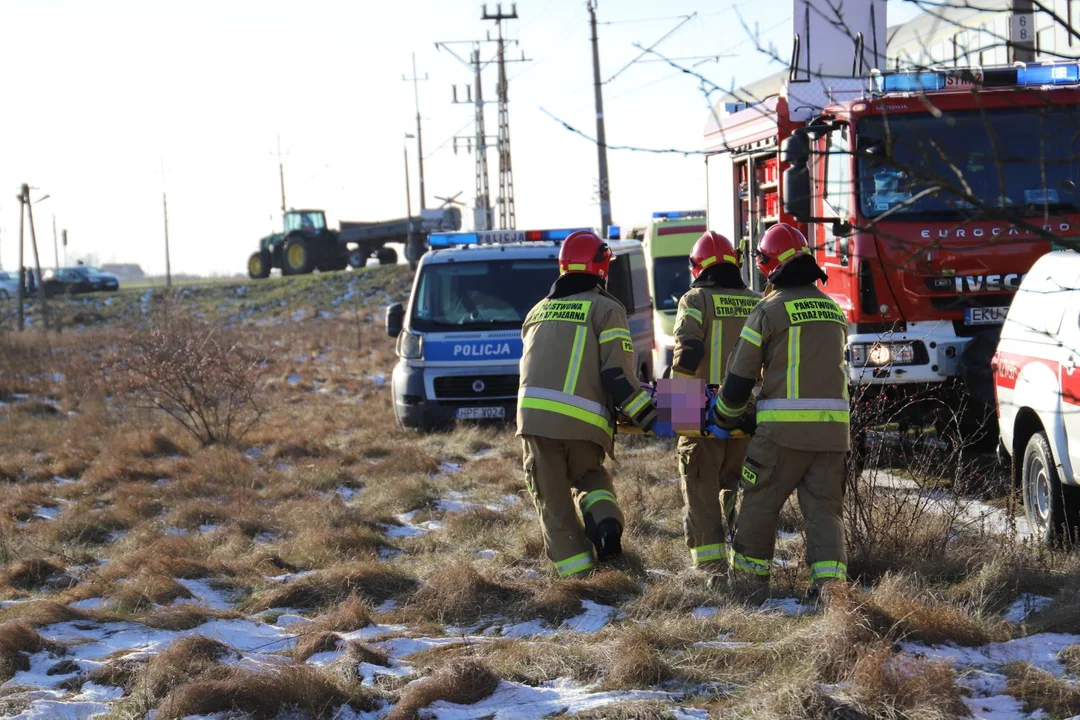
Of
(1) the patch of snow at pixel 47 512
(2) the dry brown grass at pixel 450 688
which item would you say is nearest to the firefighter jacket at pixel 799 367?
(2) the dry brown grass at pixel 450 688

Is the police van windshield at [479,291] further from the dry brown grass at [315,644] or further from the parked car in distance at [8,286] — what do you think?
the parked car in distance at [8,286]

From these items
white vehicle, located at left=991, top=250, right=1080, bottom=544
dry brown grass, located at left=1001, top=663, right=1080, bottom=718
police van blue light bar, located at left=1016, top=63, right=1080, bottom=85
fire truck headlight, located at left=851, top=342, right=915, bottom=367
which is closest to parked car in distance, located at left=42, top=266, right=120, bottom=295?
fire truck headlight, located at left=851, top=342, right=915, bottom=367

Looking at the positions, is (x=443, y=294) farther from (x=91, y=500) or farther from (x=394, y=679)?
(x=394, y=679)

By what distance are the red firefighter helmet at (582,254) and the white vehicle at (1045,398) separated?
6.71ft

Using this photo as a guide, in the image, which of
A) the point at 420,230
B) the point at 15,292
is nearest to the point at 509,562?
the point at 420,230

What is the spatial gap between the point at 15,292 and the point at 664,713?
51702mm

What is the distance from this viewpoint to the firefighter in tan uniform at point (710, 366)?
617 cm

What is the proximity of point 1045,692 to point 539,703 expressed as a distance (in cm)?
176

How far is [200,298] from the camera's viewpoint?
4475cm

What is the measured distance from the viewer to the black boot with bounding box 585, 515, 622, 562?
6133 millimetres

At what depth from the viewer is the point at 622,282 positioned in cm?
1259

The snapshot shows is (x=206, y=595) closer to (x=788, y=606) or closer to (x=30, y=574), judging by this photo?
(x=30, y=574)

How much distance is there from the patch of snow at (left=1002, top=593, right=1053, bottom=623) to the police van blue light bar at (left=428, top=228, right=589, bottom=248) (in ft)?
26.1

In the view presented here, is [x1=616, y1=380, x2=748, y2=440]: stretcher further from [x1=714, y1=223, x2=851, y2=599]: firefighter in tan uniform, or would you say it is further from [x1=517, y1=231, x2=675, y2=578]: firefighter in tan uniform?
[x1=714, y1=223, x2=851, y2=599]: firefighter in tan uniform
